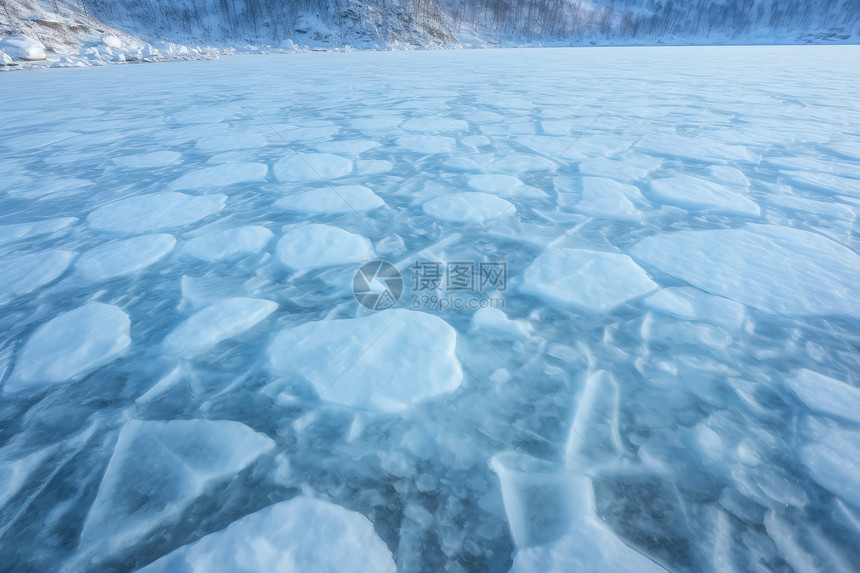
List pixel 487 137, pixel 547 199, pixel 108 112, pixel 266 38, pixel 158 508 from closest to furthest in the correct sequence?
1. pixel 158 508
2. pixel 547 199
3. pixel 487 137
4. pixel 108 112
5. pixel 266 38

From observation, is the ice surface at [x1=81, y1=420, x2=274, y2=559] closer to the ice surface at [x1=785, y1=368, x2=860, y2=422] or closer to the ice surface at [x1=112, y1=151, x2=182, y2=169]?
the ice surface at [x1=785, y1=368, x2=860, y2=422]

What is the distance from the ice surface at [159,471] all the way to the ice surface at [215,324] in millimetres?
230

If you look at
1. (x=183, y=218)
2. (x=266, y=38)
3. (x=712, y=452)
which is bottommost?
(x=712, y=452)

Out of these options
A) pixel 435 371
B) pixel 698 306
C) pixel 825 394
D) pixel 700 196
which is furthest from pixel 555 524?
pixel 700 196

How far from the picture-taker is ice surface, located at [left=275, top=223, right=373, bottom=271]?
133cm

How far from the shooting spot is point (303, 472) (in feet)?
2.23

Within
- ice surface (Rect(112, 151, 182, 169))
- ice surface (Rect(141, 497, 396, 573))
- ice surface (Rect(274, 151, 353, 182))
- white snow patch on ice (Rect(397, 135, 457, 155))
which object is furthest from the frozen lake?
white snow patch on ice (Rect(397, 135, 457, 155))

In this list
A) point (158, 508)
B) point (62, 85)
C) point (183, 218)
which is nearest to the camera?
point (158, 508)

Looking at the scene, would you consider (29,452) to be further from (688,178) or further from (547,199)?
(688,178)

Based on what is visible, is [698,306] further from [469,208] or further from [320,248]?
[320,248]

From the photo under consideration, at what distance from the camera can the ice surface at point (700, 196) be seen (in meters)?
1.64

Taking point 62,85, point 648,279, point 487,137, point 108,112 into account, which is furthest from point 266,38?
point 648,279

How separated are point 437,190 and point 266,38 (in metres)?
36.9

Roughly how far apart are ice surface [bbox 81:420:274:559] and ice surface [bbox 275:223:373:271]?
651 mm
